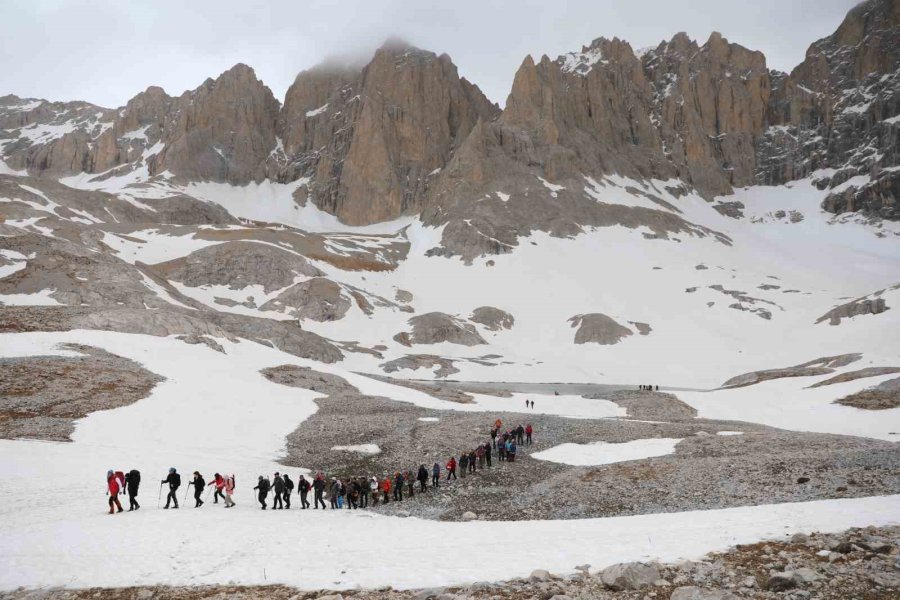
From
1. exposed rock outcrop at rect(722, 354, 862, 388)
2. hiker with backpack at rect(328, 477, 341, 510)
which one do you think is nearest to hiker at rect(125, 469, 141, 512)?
hiker with backpack at rect(328, 477, 341, 510)

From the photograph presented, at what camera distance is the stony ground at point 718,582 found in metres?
11.9

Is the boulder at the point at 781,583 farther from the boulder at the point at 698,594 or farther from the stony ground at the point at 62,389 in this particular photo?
the stony ground at the point at 62,389

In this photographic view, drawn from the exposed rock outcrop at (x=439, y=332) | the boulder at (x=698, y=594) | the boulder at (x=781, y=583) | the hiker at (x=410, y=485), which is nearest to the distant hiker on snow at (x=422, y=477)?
the hiker at (x=410, y=485)

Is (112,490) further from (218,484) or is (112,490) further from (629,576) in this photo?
(629,576)

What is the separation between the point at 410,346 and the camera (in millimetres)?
119688

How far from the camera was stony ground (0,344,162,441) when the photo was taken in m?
36.0

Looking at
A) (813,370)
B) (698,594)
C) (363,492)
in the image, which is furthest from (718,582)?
(813,370)

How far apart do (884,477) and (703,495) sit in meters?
5.94

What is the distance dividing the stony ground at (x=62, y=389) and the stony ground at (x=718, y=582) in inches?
1002

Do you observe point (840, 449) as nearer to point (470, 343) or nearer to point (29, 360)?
point (29, 360)

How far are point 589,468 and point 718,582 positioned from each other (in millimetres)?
17381

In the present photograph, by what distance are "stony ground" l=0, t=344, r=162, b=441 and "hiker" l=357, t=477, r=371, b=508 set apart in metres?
18.3

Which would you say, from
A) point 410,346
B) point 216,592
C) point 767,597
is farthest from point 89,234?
point 767,597

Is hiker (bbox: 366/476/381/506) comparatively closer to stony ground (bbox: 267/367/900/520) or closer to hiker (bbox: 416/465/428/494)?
stony ground (bbox: 267/367/900/520)
